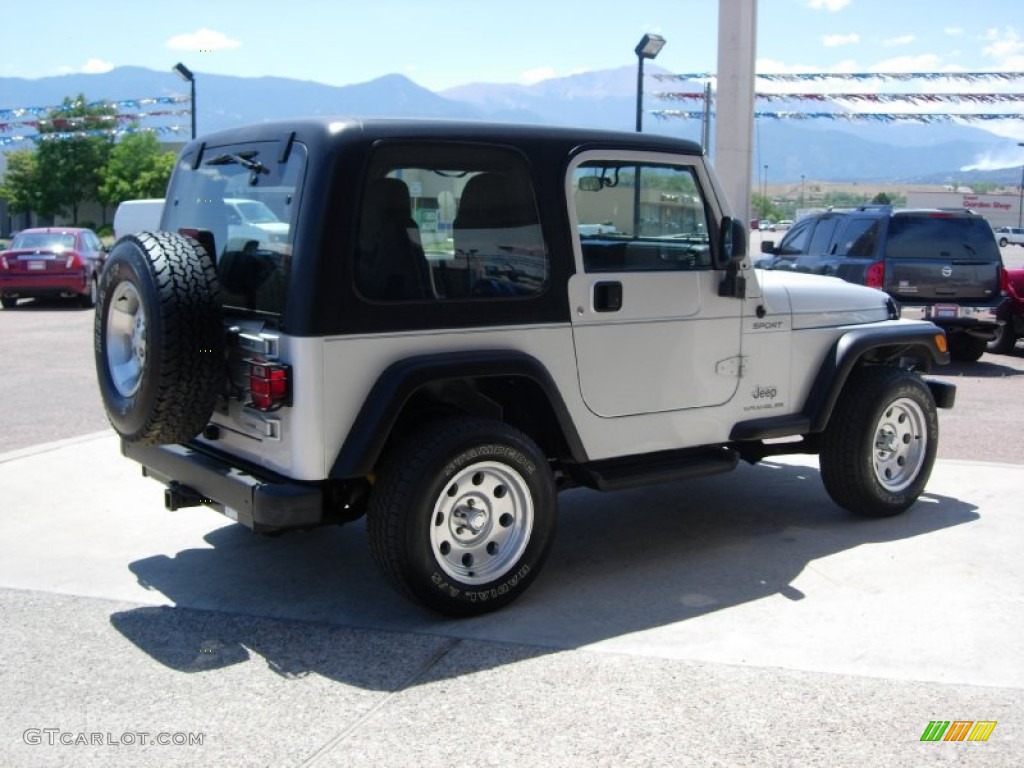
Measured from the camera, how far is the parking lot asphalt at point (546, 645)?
344 cm

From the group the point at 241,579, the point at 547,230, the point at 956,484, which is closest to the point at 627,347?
the point at 547,230

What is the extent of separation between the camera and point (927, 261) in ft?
38.4

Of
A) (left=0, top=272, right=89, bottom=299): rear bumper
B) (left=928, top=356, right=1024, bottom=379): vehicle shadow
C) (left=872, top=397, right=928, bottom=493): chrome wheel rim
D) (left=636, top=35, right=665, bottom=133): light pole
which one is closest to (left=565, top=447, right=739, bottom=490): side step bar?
(left=872, top=397, right=928, bottom=493): chrome wheel rim

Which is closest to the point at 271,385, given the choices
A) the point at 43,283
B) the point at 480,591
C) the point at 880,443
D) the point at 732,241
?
the point at 480,591

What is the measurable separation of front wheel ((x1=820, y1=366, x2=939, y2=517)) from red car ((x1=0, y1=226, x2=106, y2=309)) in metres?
15.9

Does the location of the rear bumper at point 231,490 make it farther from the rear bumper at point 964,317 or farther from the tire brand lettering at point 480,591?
the rear bumper at point 964,317

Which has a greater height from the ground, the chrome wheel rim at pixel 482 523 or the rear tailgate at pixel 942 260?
the rear tailgate at pixel 942 260

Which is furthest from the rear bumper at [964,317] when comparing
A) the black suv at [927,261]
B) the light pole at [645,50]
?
the light pole at [645,50]

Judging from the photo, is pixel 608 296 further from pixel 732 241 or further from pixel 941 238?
pixel 941 238

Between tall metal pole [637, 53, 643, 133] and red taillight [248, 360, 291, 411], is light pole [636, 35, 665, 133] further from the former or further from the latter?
red taillight [248, 360, 291, 411]

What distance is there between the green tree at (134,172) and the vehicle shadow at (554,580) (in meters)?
49.2

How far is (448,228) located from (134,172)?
52.9m

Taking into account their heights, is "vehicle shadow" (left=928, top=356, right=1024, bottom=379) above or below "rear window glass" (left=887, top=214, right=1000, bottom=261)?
below

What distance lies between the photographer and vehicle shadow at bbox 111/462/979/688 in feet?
14.0
